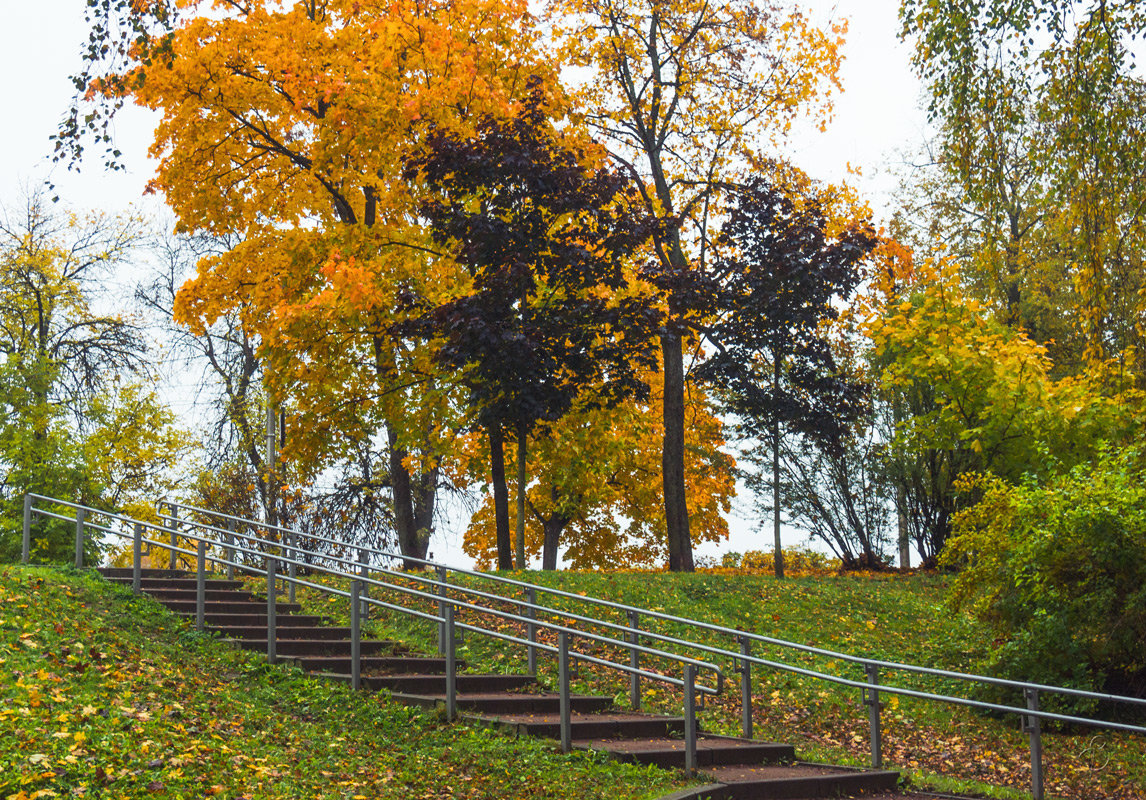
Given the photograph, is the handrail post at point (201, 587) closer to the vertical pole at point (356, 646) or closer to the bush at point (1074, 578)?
the vertical pole at point (356, 646)

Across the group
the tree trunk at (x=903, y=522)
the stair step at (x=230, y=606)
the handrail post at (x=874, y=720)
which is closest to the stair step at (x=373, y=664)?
the stair step at (x=230, y=606)

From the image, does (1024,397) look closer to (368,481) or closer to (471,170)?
(471,170)

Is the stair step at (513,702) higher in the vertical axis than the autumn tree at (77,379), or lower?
lower

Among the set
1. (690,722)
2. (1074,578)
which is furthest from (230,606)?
(1074,578)

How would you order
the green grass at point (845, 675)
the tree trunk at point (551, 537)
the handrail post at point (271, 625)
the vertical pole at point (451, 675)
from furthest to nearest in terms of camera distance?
the tree trunk at point (551, 537)
the handrail post at point (271, 625)
the green grass at point (845, 675)
the vertical pole at point (451, 675)

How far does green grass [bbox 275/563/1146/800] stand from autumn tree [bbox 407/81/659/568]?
8.97 ft

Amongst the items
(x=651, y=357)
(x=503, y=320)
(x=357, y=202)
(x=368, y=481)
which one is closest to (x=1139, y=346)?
(x=651, y=357)

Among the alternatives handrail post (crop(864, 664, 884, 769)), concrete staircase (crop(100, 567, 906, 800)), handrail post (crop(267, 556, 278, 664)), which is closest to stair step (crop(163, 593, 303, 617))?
concrete staircase (crop(100, 567, 906, 800))

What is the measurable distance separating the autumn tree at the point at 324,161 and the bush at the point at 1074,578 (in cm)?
917

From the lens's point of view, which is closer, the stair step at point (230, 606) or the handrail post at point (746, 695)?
the handrail post at point (746, 695)

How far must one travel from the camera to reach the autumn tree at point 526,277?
49.9 feet

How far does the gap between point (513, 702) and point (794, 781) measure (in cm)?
254

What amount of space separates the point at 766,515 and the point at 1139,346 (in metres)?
13.6

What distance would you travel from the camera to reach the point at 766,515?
26.2 metres
